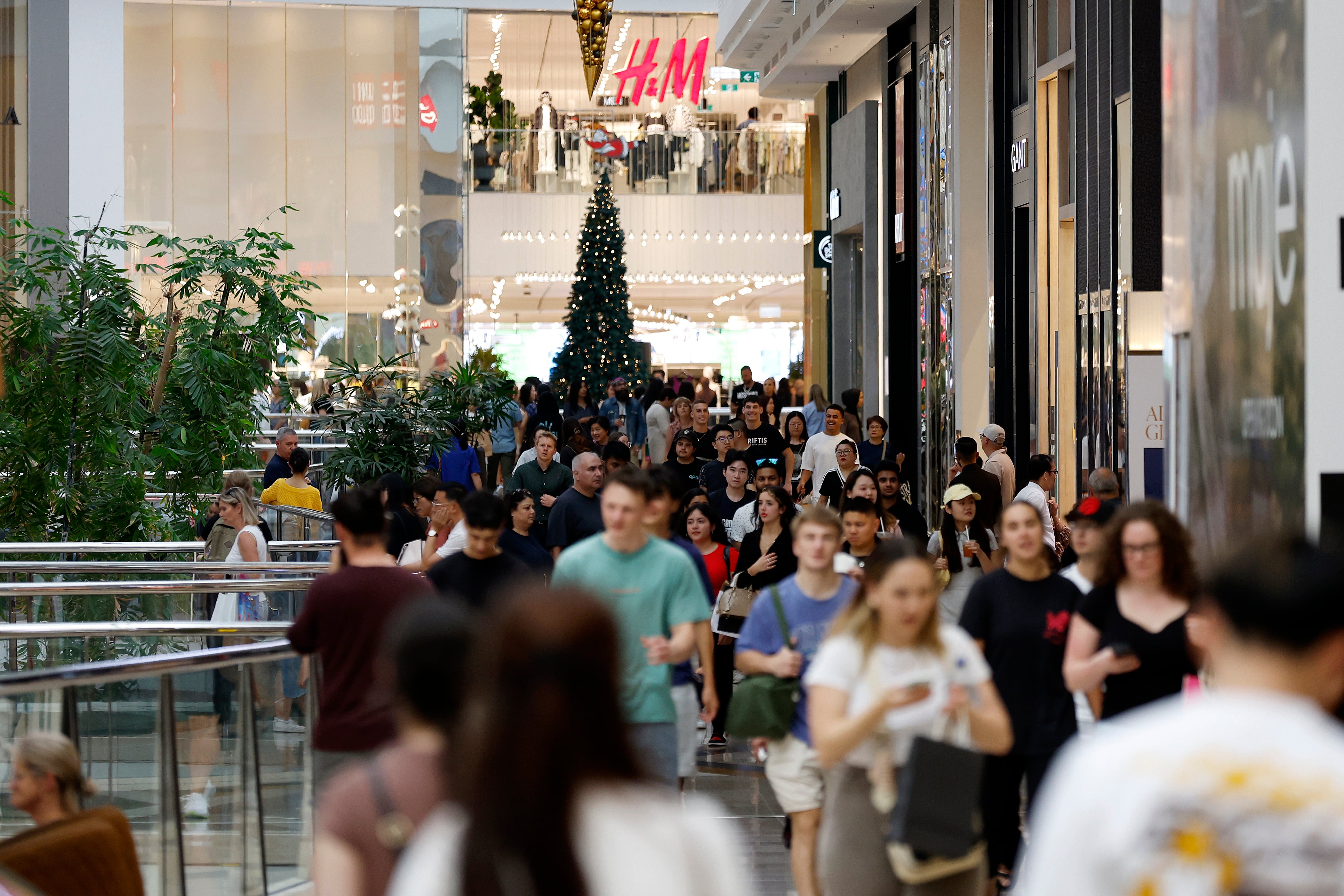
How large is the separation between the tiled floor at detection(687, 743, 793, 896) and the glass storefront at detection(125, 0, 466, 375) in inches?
779

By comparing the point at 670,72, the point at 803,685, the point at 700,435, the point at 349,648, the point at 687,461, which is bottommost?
the point at 803,685

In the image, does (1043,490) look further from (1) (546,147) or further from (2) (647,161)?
(1) (546,147)

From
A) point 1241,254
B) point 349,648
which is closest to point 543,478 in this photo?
point 1241,254

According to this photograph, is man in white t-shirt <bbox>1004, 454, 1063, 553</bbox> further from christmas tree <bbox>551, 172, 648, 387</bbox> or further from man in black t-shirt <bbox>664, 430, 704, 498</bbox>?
christmas tree <bbox>551, 172, 648, 387</bbox>

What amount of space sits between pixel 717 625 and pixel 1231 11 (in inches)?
166

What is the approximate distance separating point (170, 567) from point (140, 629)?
9.39 ft

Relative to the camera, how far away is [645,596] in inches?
214

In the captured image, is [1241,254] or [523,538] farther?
[523,538]

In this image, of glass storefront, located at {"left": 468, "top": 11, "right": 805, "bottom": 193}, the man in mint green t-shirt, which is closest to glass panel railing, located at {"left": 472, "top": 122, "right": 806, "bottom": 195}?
glass storefront, located at {"left": 468, "top": 11, "right": 805, "bottom": 193}

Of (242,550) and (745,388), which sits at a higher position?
(745,388)

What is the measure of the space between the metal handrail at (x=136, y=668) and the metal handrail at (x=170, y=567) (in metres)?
2.21

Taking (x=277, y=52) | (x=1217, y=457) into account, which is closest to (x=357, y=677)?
(x=1217, y=457)

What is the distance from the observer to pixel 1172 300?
21.0 ft

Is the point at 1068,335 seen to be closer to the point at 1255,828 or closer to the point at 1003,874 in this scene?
the point at 1003,874
